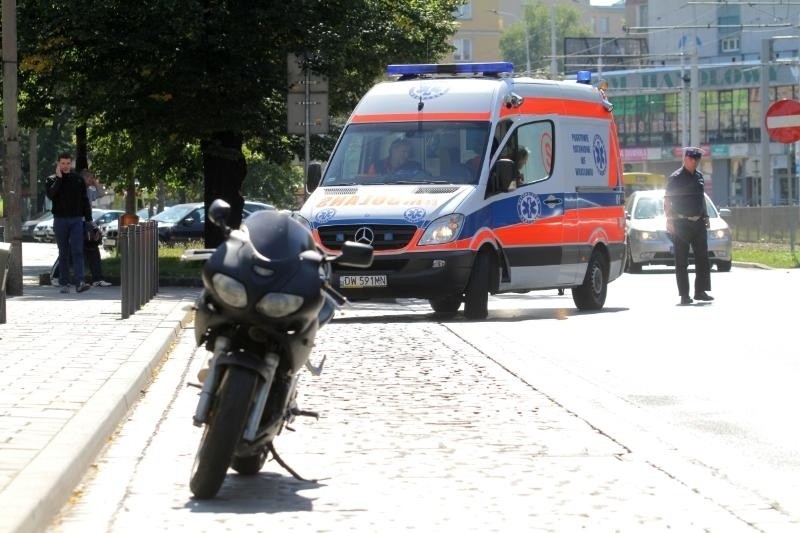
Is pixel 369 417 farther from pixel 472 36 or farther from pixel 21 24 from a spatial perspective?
pixel 472 36

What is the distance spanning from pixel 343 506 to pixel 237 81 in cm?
2322

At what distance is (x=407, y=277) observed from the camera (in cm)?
1720

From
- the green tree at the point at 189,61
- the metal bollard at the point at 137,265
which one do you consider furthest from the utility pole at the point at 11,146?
the green tree at the point at 189,61

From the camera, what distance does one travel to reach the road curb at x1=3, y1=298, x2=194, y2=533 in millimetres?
6328

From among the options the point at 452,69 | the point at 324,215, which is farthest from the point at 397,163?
the point at 452,69

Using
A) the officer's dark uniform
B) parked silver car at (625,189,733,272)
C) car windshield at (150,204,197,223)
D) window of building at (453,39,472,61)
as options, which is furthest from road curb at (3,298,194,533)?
window of building at (453,39,472,61)

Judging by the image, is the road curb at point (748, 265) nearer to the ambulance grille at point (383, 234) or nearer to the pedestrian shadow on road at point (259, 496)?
the ambulance grille at point (383, 234)

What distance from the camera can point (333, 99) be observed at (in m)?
35.1

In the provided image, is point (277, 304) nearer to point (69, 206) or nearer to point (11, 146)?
point (69, 206)

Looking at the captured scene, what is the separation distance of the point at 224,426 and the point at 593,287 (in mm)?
13362

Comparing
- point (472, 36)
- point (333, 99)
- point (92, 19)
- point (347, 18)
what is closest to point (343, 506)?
point (92, 19)

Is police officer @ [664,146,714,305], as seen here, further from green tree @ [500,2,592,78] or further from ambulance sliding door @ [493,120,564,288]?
Result: green tree @ [500,2,592,78]

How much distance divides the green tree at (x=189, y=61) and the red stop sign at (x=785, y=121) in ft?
28.3

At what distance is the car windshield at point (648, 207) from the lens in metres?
33.9
